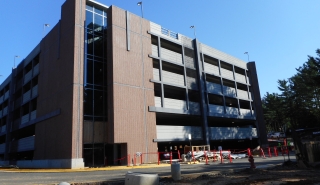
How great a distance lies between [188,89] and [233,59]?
15885mm

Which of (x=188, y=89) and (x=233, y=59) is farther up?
(x=233, y=59)

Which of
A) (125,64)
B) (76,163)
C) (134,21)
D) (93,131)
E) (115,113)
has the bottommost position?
(76,163)

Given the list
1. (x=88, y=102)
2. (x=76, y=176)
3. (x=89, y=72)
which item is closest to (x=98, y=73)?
(x=89, y=72)

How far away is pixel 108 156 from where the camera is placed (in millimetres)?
26281

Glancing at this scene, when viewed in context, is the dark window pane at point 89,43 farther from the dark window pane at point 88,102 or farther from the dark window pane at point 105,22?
the dark window pane at point 88,102

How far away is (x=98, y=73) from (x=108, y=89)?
8.32ft

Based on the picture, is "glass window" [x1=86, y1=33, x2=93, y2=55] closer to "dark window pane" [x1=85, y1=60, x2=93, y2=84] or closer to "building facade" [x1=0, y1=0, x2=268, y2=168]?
"building facade" [x1=0, y1=0, x2=268, y2=168]

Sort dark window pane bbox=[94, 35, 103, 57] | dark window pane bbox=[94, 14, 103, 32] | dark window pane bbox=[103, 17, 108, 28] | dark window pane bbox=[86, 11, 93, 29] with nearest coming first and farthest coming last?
dark window pane bbox=[86, 11, 93, 29] < dark window pane bbox=[94, 35, 103, 57] < dark window pane bbox=[94, 14, 103, 32] < dark window pane bbox=[103, 17, 108, 28]

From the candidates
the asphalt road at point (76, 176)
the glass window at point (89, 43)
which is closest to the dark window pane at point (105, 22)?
the glass window at point (89, 43)

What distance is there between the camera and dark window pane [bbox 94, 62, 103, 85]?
2714 centimetres

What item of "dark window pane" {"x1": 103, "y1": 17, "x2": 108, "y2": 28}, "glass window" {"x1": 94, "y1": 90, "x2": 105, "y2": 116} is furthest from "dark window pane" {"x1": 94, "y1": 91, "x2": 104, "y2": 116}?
"dark window pane" {"x1": 103, "y1": 17, "x2": 108, "y2": 28}

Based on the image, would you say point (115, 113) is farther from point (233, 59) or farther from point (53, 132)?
point (233, 59)

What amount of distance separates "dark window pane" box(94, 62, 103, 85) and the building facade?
0.11 m

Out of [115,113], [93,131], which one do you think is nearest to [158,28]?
[115,113]
